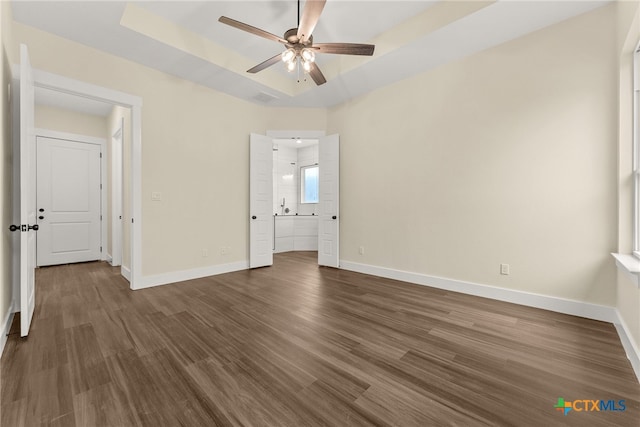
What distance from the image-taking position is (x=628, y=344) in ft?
6.62

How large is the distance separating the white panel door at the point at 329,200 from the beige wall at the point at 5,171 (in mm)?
3968

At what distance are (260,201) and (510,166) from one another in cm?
387

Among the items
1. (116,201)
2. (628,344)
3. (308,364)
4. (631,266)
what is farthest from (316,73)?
(116,201)

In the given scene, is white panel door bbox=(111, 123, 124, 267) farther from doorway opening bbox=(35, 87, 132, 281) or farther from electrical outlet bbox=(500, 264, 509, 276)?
electrical outlet bbox=(500, 264, 509, 276)

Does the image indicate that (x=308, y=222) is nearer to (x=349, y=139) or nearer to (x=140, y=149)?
(x=349, y=139)

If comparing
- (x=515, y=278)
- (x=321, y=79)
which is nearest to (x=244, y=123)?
(x=321, y=79)

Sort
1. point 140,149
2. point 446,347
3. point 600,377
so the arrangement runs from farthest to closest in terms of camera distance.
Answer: point 140,149
point 446,347
point 600,377

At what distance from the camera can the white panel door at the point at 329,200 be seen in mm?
4938

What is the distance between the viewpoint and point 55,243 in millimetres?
5141

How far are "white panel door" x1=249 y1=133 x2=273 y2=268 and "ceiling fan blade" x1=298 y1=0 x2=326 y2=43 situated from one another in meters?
2.58

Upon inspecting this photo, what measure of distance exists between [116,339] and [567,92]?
4904 millimetres

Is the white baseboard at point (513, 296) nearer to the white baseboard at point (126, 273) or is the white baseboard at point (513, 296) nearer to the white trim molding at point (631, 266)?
the white trim molding at point (631, 266)

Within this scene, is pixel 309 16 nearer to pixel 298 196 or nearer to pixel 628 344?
pixel 628 344

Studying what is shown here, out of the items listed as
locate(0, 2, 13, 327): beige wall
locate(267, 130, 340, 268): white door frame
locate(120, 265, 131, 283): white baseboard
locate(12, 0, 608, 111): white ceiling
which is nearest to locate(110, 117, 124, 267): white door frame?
locate(120, 265, 131, 283): white baseboard
